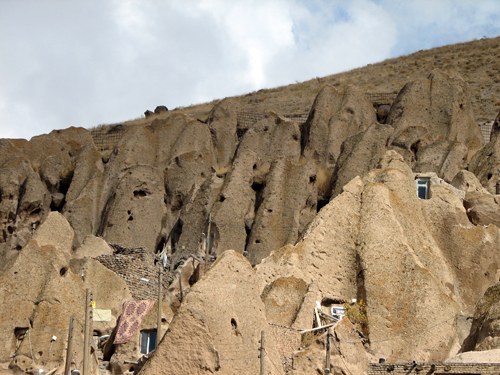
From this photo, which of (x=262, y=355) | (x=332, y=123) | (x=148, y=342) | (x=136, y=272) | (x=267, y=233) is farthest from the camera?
(x=332, y=123)

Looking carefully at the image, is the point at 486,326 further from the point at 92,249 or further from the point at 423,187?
the point at 92,249

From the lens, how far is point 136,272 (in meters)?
51.9

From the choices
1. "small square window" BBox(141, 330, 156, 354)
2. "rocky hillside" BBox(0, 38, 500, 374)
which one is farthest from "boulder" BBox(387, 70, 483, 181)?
"small square window" BBox(141, 330, 156, 354)

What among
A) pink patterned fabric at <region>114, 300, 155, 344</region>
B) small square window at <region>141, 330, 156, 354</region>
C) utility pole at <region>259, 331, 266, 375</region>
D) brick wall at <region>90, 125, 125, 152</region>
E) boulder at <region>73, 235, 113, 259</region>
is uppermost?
brick wall at <region>90, 125, 125, 152</region>

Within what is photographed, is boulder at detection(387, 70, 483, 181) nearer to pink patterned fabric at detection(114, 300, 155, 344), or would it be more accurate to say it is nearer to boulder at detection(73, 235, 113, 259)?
boulder at detection(73, 235, 113, 259)

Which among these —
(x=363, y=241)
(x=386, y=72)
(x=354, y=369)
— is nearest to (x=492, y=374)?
(x=354, y=369)

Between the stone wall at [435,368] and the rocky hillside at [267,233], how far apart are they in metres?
0.72

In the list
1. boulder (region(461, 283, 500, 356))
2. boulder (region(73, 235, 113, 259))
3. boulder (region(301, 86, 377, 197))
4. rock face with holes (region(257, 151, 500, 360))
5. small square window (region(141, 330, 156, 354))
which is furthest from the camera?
boulder (region(301, 86, 377, 197))

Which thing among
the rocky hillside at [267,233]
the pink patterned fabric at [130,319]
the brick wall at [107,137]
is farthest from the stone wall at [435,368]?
the brick wall at [107,137]

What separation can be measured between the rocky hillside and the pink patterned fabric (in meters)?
0.33

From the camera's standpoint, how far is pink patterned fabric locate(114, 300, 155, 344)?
41969 millimetres

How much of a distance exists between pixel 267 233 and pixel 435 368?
27918mm

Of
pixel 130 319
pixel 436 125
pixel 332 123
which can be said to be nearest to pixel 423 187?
pixel 130 319

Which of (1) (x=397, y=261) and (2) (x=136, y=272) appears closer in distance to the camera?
(1) (x=397, y=261)
